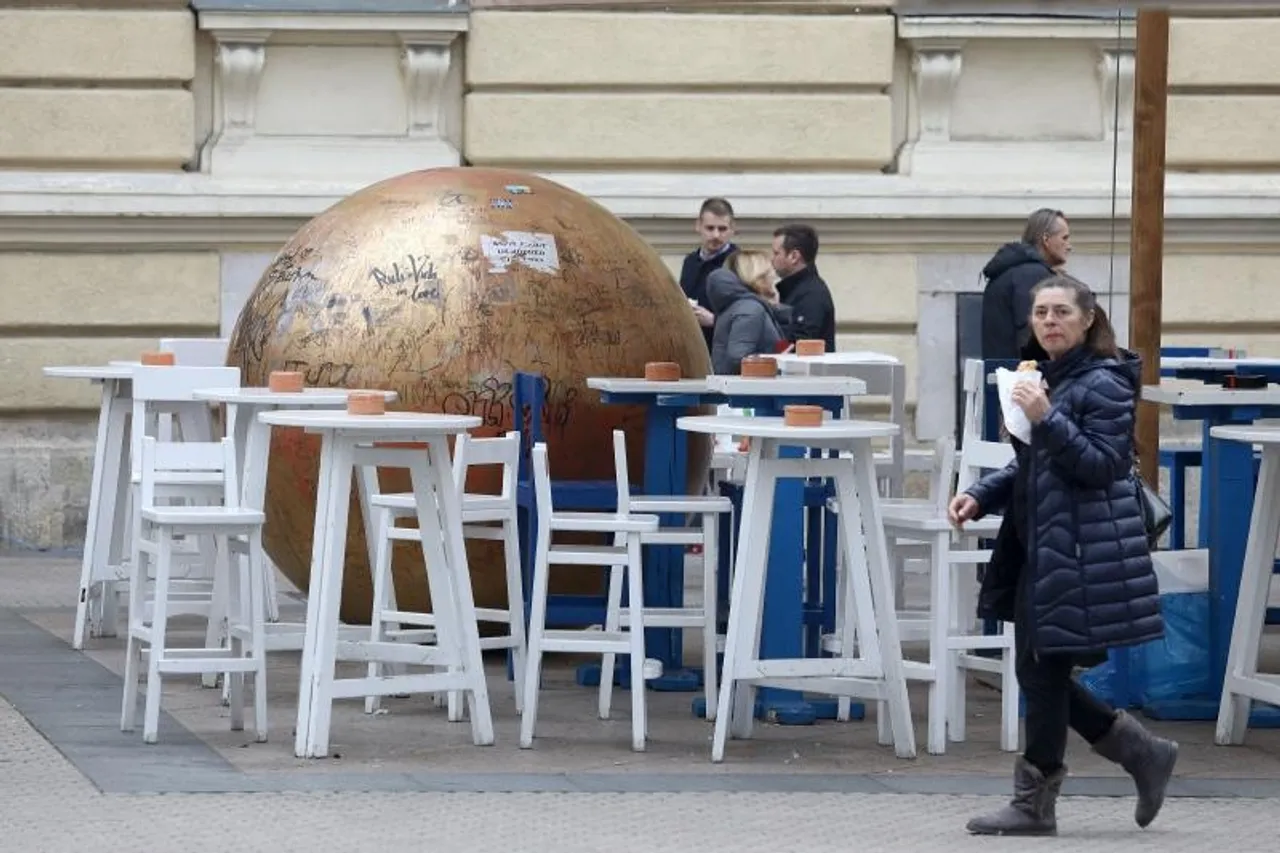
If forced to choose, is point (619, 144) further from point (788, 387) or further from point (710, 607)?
point (710, 607)

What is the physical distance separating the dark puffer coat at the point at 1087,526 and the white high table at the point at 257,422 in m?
2.57

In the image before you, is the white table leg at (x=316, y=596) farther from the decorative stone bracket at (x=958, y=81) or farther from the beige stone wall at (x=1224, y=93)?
the beige stone wall at (x=1224, y=93)

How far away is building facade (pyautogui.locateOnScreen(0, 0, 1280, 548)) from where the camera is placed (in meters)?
14.2

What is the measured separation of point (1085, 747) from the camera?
335 inches

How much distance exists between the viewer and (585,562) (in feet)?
28.2

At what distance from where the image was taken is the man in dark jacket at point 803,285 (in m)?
12.7

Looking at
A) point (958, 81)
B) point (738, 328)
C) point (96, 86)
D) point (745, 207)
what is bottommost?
point (738, 328)

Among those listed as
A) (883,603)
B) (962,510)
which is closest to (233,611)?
(883,603)

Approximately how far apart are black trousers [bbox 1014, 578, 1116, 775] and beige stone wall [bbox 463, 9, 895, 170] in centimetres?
786

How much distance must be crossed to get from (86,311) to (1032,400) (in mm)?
8271

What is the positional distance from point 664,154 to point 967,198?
1632 mm

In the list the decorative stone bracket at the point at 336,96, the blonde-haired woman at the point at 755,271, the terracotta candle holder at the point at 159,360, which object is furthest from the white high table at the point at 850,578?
the decorative stone bracket at the point at 336,96

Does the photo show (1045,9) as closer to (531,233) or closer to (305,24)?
(531,233)

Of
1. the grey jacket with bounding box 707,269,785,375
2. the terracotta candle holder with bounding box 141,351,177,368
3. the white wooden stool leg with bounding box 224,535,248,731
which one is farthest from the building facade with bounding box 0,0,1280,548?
the white wooden stool leg with bounding box 224,535,248,731
